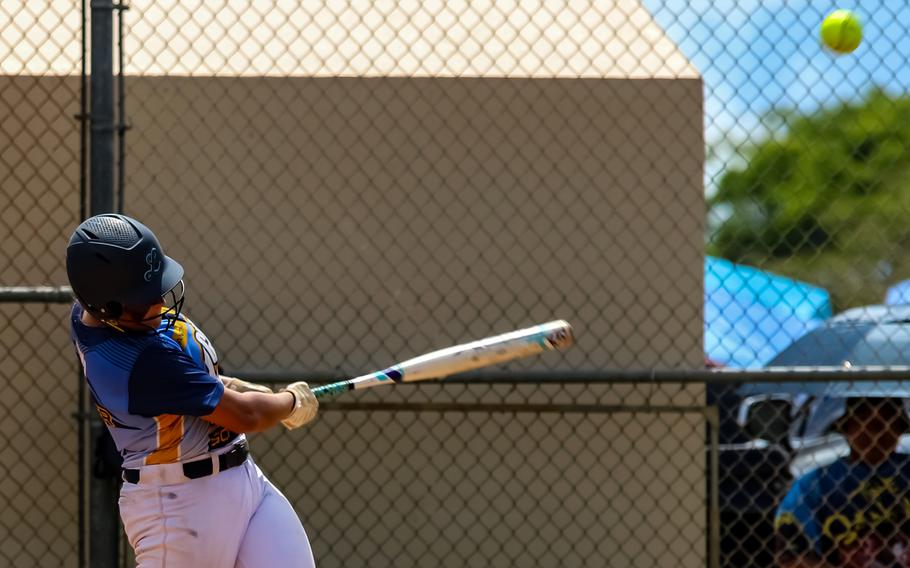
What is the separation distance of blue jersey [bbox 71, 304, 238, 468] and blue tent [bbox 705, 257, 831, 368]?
3.89 metres

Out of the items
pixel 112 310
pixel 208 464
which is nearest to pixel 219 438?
pixel 208 464

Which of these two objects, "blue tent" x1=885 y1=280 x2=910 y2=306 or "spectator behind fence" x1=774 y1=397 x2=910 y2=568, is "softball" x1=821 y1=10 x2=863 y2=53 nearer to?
"blue tent" x1=885 y1=280 x2=910 y2=306

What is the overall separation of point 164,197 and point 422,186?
1098 millimetres

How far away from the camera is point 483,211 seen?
563 centimetres

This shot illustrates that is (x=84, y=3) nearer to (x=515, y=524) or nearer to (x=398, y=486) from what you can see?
(x=398, y=486)

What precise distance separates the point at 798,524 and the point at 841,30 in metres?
2.10

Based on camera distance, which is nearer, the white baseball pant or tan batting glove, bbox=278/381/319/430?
the white baseball pant

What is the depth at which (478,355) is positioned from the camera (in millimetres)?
4566

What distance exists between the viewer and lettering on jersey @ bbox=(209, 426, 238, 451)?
13.3 ft

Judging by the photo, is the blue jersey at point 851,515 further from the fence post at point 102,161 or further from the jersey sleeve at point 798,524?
the fence post at point 102,161

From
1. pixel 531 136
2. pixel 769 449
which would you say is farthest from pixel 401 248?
pixel 769 449

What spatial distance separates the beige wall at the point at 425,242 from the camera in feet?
18.3

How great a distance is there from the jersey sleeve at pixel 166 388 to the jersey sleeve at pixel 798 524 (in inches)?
115

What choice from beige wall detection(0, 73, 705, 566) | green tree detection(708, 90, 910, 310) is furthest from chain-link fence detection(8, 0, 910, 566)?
green tree detection(708, 90, 910, 310)
